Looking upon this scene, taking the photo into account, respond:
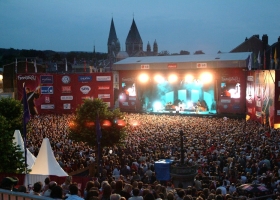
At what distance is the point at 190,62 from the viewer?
36062 millimetres

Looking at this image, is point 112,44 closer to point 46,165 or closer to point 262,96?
point 262,96

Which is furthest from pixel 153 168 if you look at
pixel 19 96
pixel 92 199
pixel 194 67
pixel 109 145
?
pixel 19 96

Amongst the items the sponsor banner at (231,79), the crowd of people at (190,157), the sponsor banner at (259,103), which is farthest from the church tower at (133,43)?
the crowd of people at (190,157)

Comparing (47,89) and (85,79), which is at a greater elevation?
(85,79)

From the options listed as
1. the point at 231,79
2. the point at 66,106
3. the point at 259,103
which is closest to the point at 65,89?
the point at 66,106

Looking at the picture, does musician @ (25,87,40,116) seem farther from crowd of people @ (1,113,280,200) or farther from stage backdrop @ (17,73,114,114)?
crowd of people @ (1,113,280,200)

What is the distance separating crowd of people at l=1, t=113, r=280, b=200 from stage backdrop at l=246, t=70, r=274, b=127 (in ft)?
13.6

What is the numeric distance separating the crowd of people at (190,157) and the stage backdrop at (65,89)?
13390mm

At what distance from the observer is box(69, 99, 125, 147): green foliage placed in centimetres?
1675

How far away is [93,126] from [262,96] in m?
15.1

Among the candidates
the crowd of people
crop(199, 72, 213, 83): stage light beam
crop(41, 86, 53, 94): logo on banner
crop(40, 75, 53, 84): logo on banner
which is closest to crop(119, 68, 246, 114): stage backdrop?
crop(199, 72, 213, 83): stage light beam

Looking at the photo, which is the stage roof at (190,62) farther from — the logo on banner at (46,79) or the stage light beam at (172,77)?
the logo on banner at (46,79)

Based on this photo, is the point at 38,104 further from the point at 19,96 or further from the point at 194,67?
the point at 194,67

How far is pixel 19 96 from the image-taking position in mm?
36219
